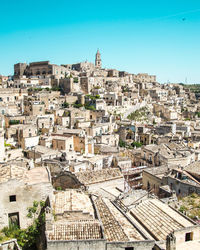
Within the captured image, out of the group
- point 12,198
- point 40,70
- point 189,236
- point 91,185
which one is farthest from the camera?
point 40,70

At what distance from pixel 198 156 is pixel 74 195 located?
16556 millimetres

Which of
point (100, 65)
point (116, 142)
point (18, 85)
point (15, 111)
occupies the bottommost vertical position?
point (116, 142)

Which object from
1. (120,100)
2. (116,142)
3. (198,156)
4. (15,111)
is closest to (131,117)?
(120,100)

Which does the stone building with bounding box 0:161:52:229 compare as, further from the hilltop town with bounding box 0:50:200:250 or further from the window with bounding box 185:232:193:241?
the window with bounding box 185:232:193:241

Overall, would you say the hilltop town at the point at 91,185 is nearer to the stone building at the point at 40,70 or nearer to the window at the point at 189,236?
the window at the point at 189,236

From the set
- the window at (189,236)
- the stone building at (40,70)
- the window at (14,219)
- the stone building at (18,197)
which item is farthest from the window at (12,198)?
the stone building at (40,70)

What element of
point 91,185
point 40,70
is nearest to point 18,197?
point 91,185

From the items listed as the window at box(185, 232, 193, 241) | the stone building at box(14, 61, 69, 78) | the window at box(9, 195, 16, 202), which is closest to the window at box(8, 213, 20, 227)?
the window at box(9, 195, 16, 202)

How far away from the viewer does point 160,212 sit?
12.0m

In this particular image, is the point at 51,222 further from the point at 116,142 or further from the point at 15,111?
the point at 15,111

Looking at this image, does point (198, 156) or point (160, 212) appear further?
point (198, 156)

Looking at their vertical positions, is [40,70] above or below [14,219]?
above

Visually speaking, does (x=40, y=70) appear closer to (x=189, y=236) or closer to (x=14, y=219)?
(x=14, y=219)

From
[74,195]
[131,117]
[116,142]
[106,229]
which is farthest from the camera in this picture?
[131,117]
